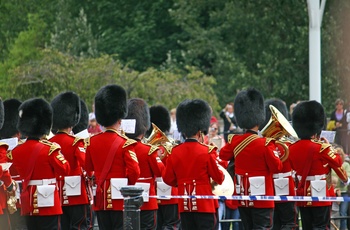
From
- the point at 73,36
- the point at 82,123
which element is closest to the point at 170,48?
the point at 73,36

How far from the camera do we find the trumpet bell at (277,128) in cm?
1129

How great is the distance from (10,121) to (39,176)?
6.11ft

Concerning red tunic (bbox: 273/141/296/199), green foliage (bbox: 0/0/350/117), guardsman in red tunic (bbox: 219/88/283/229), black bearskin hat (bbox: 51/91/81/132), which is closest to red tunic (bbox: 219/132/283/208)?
guardsman in red tunic (bbox: 219/88/283/229)

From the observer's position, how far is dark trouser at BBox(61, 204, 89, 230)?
1127 centimetres

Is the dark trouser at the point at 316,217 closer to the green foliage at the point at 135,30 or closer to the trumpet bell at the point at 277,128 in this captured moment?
the trumpet bell at the point at 277,128

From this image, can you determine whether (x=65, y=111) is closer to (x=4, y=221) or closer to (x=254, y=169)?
(x=4, y=221)

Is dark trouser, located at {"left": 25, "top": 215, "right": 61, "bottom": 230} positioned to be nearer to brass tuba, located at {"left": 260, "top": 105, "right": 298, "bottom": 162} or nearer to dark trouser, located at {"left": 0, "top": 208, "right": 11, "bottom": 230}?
dark trouser, located at {"left": 0, "top": 208, "right": 11, "bottom": 230}

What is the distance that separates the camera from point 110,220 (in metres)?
10.7

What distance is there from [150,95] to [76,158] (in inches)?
534

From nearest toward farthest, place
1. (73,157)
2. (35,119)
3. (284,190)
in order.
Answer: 1. (35,119)
2. (73,157)
3. (284,190)

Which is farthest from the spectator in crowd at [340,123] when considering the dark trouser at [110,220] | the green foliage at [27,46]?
the green foliage at [27,46]

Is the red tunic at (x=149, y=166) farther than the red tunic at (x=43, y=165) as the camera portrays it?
Yes

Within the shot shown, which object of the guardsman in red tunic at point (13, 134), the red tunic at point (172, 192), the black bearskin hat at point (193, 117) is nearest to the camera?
the black bearskin hat at point (193, 117)

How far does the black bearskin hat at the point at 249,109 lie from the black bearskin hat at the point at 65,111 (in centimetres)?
169
